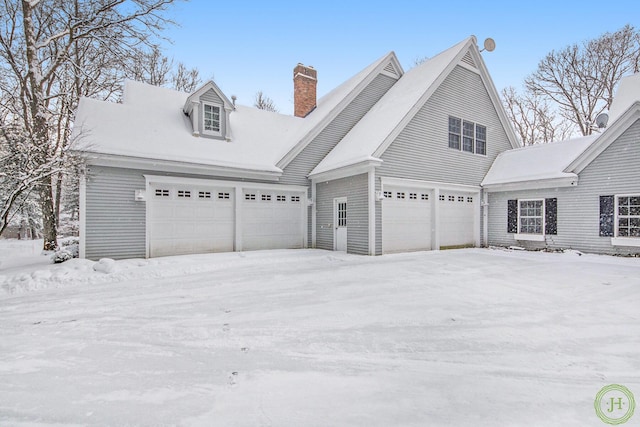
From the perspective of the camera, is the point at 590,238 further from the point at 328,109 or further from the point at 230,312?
the point at 230,312

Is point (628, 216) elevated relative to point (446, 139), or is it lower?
lower

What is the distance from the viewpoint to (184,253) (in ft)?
33.1

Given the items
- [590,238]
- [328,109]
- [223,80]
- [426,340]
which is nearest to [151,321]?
[426,340]

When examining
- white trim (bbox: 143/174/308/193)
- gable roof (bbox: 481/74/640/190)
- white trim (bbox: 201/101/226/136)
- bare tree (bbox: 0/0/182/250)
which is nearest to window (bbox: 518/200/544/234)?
gable roof (bbox: 481/74/640/190)

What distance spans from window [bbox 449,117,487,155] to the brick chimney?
6729mm

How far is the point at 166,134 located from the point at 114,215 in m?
3.18

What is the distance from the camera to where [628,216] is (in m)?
9.98

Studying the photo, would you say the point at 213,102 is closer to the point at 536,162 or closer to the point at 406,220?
the point at 406,220

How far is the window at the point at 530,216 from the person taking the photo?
1202 centimetres

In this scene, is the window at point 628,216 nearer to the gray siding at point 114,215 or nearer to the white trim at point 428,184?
the white trim at point 428,184

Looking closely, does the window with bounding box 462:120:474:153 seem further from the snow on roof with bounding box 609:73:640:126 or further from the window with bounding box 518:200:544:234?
the snow on roof with bounding box 609:73:640:126

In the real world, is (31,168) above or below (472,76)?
below

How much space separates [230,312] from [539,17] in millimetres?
18612

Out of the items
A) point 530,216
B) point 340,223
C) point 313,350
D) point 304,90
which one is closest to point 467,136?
point 530,216
